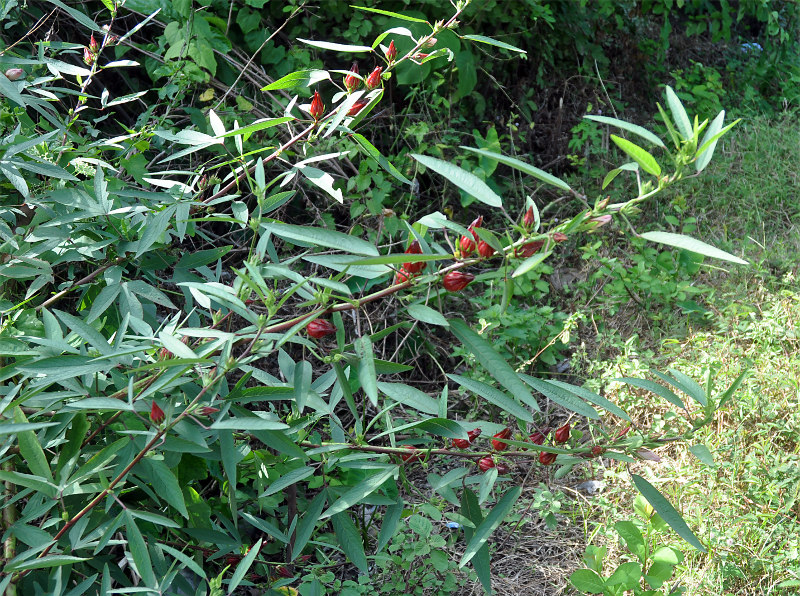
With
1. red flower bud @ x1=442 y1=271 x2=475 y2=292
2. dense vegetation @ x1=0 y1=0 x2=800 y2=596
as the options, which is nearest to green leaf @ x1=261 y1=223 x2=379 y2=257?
dense vegetation @ x1=0 y1=0 x2=800 y2=596

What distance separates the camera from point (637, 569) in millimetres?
1764

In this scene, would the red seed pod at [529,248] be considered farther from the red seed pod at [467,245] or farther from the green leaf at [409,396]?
the green leaf at [409,396]

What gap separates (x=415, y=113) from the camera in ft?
12.0

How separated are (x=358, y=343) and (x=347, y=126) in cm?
47

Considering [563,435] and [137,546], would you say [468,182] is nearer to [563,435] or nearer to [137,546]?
[563,435]

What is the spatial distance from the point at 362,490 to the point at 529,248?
548mm

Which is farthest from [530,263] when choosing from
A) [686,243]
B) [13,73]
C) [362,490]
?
[13,73]

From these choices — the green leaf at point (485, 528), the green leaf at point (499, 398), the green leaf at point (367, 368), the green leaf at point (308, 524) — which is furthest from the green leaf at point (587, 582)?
the green leaf at point (367, 368)

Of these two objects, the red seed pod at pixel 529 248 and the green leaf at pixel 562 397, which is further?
the green leaf at pixel 562 397

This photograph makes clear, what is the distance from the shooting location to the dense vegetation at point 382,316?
1.17m

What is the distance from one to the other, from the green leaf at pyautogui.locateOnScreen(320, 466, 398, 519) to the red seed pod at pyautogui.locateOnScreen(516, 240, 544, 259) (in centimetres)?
47

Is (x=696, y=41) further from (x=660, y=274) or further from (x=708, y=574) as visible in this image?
(x=708, y=574)

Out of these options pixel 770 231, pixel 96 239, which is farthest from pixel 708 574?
pixel 770 231

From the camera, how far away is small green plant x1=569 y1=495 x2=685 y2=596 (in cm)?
176
